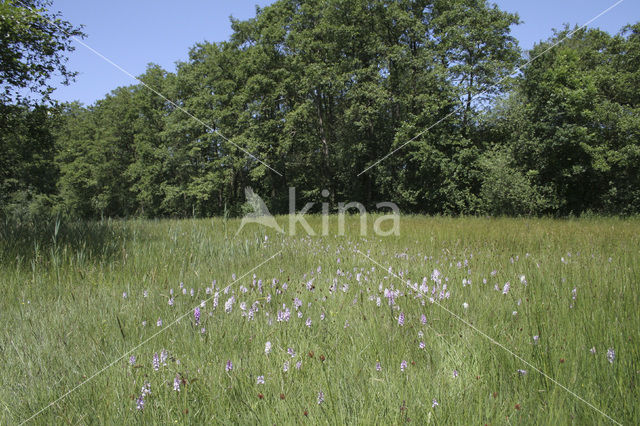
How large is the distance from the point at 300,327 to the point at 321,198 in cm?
2551

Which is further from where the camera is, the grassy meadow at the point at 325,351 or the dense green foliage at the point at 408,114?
the dense green foliage at the point at 408,114

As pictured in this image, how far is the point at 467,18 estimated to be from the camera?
68.0 feet

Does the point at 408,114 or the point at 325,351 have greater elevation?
the point at 408,114

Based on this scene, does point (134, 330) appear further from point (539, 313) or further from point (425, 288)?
point (539, 313)

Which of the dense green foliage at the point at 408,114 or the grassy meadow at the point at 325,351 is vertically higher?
the dense green foliage at the point at 408,114

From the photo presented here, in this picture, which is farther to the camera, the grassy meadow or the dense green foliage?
the dense green foliage

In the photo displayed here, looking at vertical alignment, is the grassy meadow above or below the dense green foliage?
below

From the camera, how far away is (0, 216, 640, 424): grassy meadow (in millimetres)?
1432

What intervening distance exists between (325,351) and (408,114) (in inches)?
867

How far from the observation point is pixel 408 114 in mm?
21953

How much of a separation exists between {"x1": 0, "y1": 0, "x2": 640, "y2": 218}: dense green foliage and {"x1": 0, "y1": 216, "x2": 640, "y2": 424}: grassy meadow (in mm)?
16265

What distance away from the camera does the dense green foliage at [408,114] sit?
64.1 ft

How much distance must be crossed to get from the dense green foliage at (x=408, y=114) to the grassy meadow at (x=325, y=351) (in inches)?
640

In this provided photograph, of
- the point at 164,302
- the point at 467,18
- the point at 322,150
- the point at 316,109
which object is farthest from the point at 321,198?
the point at 164,302
